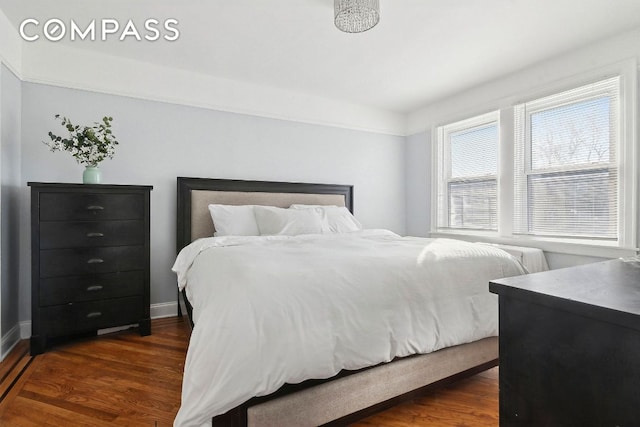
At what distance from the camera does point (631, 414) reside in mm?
580

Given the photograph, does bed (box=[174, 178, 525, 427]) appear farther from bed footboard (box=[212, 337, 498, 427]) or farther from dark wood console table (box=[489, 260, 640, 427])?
dark wood console table (box=[489, 260, 640, 427])

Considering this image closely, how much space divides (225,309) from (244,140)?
263 centimetres

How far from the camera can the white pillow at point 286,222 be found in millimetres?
2932

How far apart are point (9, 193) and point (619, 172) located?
479cm

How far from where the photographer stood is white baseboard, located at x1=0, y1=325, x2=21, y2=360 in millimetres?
2238

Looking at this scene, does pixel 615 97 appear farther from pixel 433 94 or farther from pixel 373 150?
pixel 373 150

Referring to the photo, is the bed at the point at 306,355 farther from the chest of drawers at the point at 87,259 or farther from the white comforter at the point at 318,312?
the chest of drawers at the point at 87,259

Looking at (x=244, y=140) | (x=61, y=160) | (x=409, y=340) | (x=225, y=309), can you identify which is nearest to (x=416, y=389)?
(x=409, y=340)

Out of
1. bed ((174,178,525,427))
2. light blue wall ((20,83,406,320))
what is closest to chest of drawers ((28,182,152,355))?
light blue wall ((20,83,406,320))

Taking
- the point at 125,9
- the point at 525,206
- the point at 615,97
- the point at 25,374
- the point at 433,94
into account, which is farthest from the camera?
the point at 433,94

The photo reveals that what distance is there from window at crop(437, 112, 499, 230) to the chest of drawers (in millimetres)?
3476

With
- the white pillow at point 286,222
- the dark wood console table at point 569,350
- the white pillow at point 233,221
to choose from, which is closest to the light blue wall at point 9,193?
the white pillow at point 233,221

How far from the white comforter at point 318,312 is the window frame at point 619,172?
1.29 metres

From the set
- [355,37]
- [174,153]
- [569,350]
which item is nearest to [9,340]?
[174,153]
